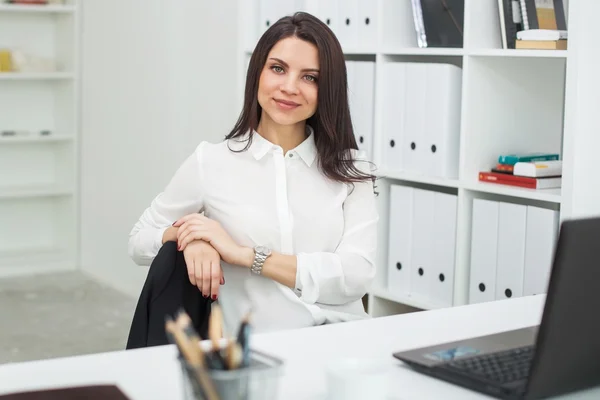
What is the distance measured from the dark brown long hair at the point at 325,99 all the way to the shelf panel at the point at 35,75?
10.7 ft

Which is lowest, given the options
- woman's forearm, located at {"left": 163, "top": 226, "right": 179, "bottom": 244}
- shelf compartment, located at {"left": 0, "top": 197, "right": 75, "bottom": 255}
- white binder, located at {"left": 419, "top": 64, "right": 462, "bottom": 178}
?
shelf compartment, located at {"left": 0, "top": 197, "right": 75, "bottom": 255}

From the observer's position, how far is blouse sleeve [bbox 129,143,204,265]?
7.45ft

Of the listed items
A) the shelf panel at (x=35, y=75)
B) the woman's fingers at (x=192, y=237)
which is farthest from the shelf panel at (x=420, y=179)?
the shelf panel at (x=35, y=75)

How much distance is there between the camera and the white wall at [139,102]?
14.4 feet

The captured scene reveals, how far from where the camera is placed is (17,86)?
5.50 metres

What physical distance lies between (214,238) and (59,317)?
2.70 m

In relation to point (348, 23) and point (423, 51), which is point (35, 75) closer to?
point (348, 23)

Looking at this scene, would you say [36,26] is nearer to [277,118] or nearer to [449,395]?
[277,118]

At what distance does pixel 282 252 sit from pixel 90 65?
11.5 ft

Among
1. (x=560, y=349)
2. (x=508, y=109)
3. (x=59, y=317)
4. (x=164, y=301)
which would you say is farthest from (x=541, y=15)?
(x=59, y=317)

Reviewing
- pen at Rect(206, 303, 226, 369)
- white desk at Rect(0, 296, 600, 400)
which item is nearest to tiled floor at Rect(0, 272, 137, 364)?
white desk at Rect(0, 296, 600, 400)

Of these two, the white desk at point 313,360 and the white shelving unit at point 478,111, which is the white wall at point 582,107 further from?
the white desk at point 313,360

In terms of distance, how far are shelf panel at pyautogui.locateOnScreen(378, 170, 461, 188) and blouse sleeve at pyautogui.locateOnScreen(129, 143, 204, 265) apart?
1.16 m

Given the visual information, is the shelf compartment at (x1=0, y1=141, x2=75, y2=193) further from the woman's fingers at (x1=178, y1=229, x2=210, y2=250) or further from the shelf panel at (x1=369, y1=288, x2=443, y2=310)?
the woman's fingers at (x1=178, y1=229, x2=210, y2=250)
